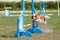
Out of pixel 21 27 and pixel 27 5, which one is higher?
pixel 21 27

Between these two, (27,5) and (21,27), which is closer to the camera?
(21,27)

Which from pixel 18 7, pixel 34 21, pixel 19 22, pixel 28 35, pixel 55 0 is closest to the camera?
pixel 19 22

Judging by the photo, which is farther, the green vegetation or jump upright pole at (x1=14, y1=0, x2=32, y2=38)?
the green vegetation

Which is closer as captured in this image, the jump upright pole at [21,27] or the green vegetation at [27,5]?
the jump upright pole at [21,27]

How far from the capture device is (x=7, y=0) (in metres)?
38.0

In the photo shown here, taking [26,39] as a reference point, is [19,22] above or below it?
above

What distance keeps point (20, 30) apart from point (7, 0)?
2952 cm

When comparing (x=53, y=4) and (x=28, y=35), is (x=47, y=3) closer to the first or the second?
(x=53, y=4)

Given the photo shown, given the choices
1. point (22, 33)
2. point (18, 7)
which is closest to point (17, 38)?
point (22, 33)

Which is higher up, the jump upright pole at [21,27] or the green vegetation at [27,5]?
the jump upright pole at [21,27]

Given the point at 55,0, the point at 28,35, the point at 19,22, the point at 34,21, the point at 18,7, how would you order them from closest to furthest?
the point at 19,22, the point at 28,35, the point at 34,21, the point at 18,7, the point at 55,0

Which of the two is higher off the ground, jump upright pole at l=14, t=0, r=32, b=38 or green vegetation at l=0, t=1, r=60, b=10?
jump upright pole at l=14, t=0, r=32, b=38

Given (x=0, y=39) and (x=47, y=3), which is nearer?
(x=0, y=39)

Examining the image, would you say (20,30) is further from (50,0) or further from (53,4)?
(50,0)
